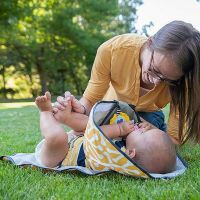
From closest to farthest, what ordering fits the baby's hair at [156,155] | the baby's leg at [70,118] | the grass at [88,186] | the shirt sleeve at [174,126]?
the grass at [88,186] < the baby's hair at [156,155] < the baby's leg at [70,118] < the shirt sleeve at [174,126]

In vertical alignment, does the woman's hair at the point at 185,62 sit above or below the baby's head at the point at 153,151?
above

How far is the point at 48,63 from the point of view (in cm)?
2261

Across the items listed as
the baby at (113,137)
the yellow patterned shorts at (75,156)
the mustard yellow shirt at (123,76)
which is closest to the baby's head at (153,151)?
the baby at (113,137)

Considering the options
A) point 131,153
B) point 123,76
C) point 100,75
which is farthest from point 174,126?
point 131,153

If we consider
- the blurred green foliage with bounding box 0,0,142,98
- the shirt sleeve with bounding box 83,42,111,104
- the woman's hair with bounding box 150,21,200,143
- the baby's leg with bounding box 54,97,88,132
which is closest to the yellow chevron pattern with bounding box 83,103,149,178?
the baby's leg with bounding box 54,97,88,132

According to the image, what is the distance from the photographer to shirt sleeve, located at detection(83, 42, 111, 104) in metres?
2.64

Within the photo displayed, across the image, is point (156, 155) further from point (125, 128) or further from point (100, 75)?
point (100, 75)

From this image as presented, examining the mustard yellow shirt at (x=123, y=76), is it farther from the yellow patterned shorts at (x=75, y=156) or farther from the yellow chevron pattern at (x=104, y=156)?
the yellow chevron pattern at (x=104, y=156)

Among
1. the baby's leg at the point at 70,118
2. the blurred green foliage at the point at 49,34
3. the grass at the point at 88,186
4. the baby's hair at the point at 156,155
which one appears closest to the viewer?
the grass at the point at 88,186

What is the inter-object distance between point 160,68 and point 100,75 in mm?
604

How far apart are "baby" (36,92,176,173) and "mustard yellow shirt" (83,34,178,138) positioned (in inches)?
15.4

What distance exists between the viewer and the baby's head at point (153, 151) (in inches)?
84.3

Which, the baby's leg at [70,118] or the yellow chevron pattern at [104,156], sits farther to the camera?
the baby's leg at [70,118]

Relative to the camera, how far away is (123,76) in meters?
2.67
